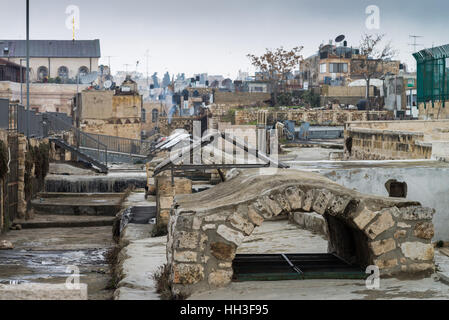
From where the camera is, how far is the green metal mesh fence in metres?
27.2

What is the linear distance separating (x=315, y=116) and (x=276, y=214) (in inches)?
1411

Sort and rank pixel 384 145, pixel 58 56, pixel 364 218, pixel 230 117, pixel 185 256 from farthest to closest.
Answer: pixel 58 56, pixel 230 117, pixel 384 145, pixel 364 218, pixel 185 256

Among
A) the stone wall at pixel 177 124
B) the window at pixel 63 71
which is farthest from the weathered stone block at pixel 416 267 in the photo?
the window at pixel 63 71

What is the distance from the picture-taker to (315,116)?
4434 cm

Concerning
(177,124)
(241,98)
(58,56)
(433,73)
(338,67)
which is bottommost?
(177,124)

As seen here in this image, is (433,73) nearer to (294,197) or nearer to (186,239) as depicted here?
(294,197)

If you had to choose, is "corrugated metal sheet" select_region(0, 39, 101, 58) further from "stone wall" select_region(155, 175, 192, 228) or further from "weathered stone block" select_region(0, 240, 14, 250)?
"stone wall" select_region(155, 175, 192, 228)

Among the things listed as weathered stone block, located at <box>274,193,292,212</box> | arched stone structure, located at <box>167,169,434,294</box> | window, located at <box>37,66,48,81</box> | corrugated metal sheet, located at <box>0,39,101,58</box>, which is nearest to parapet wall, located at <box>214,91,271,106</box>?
corrugated metal sheet, located at <box>0,39,101,58</box>

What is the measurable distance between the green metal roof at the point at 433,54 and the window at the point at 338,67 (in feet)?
128

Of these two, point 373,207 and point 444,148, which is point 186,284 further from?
point 444,148

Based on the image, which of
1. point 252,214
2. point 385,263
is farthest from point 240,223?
point 385,263

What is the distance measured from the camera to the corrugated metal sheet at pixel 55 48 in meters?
87.8
